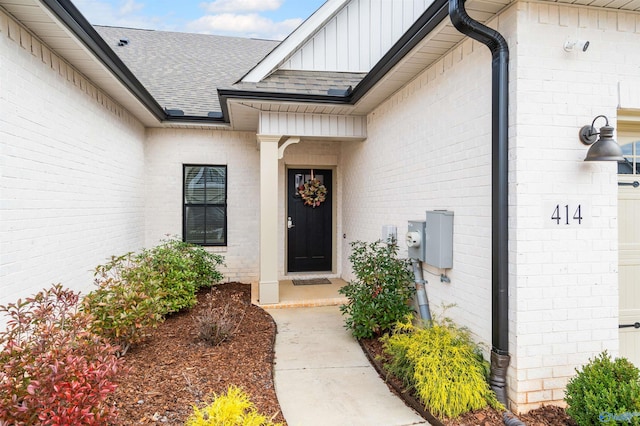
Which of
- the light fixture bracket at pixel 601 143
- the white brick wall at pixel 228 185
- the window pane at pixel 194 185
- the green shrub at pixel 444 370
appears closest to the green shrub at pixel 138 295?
the white brick wall at pixel 228 185

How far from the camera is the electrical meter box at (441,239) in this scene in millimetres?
3648

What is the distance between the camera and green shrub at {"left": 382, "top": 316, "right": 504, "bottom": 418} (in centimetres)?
274

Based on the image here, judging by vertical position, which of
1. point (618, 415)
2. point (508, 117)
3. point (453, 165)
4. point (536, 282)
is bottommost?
point (618, 415)

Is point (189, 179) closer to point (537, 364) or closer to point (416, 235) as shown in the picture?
point (416, 235)

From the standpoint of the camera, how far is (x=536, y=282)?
9.11 ft

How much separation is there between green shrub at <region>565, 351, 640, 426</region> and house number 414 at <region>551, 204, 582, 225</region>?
3.21 feet

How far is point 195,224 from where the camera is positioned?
23.8 ft

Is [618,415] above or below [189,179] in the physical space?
below

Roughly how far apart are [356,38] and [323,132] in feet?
6.36

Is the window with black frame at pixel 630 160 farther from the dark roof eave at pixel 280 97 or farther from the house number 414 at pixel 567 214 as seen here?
the dark roof eave at pixel 280 97

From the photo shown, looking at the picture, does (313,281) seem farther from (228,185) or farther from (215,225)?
(228,185)

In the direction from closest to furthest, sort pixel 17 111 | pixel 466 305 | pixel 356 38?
pixel 17 111 → pixel 466 305 → pixel 356 38

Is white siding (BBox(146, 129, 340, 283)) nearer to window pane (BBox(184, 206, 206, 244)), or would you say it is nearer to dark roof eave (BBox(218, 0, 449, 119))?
window pane (BBox(184, 206, 206, 244))

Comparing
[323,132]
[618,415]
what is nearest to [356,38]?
[323,132]
